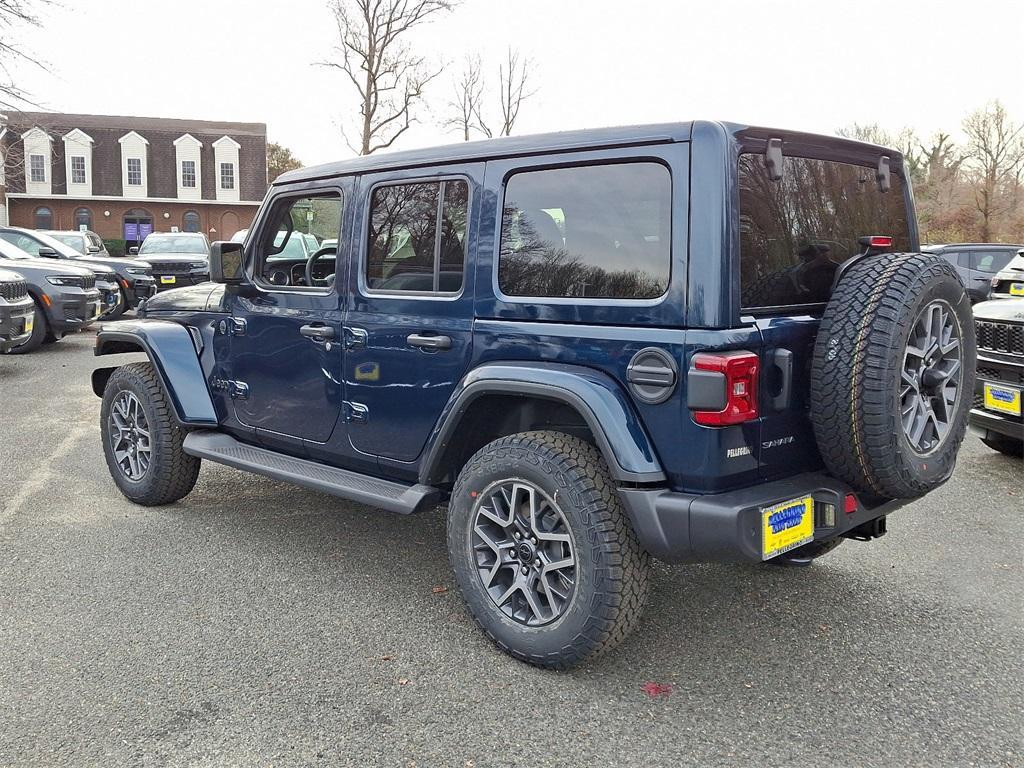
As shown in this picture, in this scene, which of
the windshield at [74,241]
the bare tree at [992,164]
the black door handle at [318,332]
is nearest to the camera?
the black door handle at [318,332]

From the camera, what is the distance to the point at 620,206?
308 cm

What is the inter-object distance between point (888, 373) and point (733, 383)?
1.69 ft

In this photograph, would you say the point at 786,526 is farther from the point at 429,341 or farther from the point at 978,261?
the point at 978,261

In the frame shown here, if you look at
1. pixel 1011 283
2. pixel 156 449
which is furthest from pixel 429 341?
pixel 1011 283

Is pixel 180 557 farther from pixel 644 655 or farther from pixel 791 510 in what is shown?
pixel 791 510

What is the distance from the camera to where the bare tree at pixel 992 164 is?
34375mm

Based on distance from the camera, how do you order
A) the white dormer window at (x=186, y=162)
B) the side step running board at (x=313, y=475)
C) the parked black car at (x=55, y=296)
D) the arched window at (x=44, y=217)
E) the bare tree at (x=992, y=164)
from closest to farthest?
the side step running board at (x=313, y=475) → the parked black car at (x=55, y=296) → the bare tree at (x=992, y=164) → the arched window at (x=44, y=217) → the white dormer window at (x=186, y=162)

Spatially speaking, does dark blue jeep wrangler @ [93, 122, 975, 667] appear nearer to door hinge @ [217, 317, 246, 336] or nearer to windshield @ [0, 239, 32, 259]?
door hinge @ [217, 317, 246, 336]

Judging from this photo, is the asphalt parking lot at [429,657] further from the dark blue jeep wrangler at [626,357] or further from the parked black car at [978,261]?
the parked black car at [978,261]

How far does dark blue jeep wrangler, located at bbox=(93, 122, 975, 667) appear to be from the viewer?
2850mm

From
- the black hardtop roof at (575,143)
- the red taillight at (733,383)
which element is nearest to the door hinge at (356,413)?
the black hardtop roof at (575,143)

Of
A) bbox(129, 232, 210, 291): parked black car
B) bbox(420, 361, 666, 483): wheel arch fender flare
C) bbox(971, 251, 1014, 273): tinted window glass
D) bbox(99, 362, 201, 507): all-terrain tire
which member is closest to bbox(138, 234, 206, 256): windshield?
bbox(129, 232, 210, 291): parked black car

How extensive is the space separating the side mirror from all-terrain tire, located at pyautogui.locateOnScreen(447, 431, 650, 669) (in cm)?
200

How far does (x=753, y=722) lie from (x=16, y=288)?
32.2 feet
